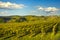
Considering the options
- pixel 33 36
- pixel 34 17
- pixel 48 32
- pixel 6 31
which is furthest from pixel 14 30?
pixel 34 17

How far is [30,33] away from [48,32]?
3.99 metres

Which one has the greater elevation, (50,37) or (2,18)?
(2,18)

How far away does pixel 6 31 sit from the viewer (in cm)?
2820

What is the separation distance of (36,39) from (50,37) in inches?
118

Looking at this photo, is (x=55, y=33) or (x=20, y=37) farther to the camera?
(x=55, y=33)

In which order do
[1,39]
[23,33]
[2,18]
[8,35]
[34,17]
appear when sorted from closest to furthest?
[1,39] < [8,35] < [23,33] < [2,18] < [34,17]

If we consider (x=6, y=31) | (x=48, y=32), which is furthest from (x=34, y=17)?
(x=6, y=31)

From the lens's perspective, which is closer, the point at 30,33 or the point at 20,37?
the point at 20,37

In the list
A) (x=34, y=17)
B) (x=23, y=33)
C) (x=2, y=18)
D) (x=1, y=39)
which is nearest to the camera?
(x=1, y=39)

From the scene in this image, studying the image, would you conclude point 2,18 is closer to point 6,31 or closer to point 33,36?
point 6,31

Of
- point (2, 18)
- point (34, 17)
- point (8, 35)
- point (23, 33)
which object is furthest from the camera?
point (34, 17)

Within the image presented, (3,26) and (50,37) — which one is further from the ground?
(3,26)

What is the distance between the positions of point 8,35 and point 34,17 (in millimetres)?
22373

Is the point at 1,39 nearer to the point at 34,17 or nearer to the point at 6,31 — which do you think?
the point at 6,31
